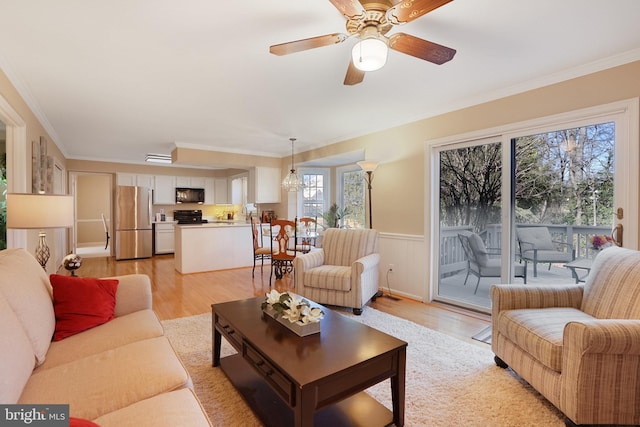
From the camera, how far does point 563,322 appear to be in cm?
193

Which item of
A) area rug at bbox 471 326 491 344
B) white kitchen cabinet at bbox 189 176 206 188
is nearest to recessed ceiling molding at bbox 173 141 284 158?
white kitchen cabinet at bbox 189 176 206 188

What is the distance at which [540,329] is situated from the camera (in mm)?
1854

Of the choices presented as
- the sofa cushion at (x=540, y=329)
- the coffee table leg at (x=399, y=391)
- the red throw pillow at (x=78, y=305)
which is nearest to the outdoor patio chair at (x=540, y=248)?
the sofa cushion at (x=540, y=329)

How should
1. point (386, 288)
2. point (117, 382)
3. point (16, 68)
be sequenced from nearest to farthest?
1. point (117, 382)
2. point (16, 68)
3. point (386, 288)

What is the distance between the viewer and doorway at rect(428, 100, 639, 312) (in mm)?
2549

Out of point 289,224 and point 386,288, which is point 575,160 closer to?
point 386,288

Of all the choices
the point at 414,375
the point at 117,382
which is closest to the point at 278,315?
the point at 117,382

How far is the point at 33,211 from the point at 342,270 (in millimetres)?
2750

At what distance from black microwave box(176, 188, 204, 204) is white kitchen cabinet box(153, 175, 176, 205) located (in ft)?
0.44

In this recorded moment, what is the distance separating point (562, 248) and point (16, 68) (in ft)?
16.9

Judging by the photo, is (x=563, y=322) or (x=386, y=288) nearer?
(x=563, y=322)

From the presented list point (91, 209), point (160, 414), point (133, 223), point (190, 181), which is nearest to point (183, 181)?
point (190, 181)

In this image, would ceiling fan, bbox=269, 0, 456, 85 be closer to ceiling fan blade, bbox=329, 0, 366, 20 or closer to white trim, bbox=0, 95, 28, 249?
ceiling fan blade, bbox=329, 0, 366, 20

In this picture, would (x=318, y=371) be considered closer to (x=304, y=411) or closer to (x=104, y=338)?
Result: (x=304, y=411)
